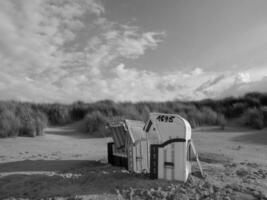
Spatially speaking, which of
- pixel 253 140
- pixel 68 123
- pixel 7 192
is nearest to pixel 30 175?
pixel 7 192

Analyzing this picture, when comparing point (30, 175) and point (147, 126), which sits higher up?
point (147, 126)

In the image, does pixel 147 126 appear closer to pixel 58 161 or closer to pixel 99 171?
pixel 99 171

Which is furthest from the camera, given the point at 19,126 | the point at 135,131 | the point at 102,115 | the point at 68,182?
the point at 102,115

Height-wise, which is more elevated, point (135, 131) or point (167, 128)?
point (167, 128)

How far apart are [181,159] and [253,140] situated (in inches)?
267

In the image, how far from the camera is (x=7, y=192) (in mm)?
3914

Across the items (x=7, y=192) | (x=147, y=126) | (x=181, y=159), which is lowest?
(x=7, y=192)

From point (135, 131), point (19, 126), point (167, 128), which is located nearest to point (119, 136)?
point (135, 131)

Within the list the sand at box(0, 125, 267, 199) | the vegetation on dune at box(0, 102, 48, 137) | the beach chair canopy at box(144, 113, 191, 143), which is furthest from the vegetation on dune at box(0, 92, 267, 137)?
the beach chair canopy at box(144, 113, 191, 143)

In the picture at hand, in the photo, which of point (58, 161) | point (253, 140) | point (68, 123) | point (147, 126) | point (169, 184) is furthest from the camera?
point (68, 123)

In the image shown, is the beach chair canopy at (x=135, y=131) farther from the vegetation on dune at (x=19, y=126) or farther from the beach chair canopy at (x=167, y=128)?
the vegetation on dune at (x=19, y=126)

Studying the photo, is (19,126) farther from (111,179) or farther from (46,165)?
(111,179)

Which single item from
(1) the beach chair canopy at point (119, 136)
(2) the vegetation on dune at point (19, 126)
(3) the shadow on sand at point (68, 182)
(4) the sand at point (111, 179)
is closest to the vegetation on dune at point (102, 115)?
(2) the vegetation on dune at point (19, 126)

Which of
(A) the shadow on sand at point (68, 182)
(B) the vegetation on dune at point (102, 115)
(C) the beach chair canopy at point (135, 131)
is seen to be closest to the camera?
(A) the shadow on sand at point (68, 182)
